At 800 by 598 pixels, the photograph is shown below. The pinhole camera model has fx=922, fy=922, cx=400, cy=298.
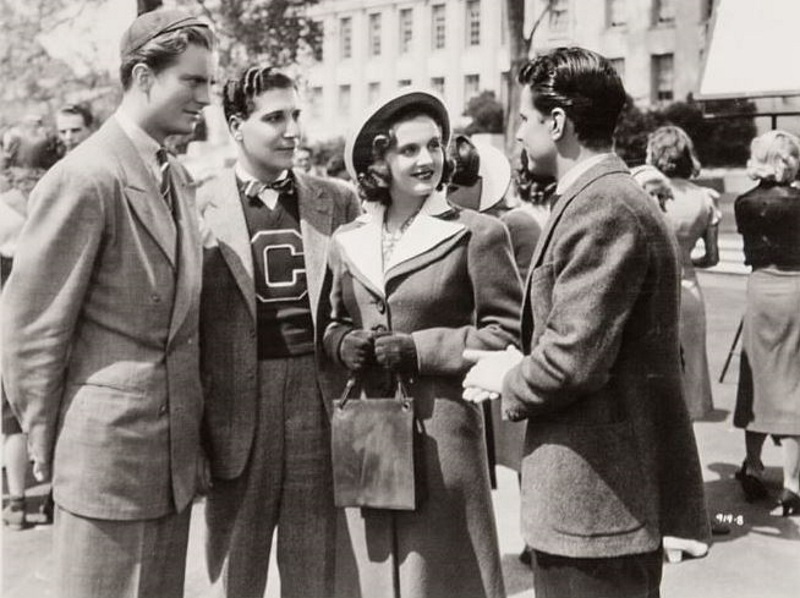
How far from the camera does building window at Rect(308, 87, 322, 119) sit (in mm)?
5442

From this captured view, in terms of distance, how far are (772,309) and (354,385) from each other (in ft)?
8.76

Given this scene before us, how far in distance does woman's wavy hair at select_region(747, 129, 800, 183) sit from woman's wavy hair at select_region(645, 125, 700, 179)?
1.32 feet

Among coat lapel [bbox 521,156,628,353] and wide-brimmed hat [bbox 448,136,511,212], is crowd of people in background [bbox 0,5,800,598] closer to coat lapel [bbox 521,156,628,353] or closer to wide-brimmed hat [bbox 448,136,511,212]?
coat lapel [bbox 521,156,628,353]

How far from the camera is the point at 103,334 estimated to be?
226 centimetres

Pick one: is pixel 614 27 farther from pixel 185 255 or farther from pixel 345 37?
pixel 185 255

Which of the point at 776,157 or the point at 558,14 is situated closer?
the point at 776,157

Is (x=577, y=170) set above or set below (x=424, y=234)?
above

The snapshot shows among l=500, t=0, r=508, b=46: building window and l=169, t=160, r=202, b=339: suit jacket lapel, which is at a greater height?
l=500, t=0, r=508, b=46: building window

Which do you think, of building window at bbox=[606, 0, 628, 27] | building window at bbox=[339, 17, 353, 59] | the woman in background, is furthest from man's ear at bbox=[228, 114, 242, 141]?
building window at bbox=[606, 0, 628, 27]

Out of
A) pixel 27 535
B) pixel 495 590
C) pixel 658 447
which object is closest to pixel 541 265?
pixel 658 447

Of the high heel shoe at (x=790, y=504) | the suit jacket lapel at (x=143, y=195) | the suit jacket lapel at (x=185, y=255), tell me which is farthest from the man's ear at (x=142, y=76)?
the high heel shoe at (x=790, y=504)

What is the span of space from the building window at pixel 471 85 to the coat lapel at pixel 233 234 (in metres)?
3.81

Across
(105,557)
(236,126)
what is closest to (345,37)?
(236,126)

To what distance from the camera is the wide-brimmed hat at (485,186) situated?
166 inches
